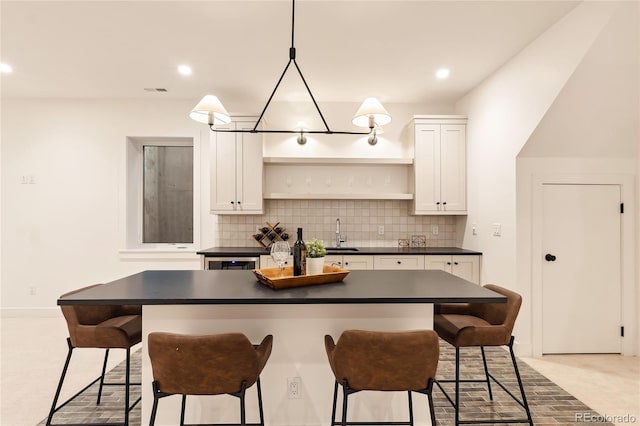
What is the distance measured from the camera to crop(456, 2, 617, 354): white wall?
269cm

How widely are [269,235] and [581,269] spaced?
3366 mm

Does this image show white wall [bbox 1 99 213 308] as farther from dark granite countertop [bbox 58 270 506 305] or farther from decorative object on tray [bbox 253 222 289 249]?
dark granite countertop [bbox 58 270 506 305]

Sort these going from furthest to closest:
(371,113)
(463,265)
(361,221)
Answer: (361,221), (463,265), (371,113)

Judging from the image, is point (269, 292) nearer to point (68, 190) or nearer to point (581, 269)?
point (581, 269)

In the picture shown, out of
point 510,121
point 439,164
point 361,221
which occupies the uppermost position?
point 510,121

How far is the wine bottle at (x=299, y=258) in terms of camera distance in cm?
209

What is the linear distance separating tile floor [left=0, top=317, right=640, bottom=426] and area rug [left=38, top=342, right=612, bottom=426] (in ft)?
0.25

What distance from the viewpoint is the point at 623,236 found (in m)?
3.30

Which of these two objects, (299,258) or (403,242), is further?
(403,242)

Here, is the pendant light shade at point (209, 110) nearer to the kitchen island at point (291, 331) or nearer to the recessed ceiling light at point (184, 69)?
the kitchen island at point (291, 331)

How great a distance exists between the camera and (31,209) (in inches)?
181

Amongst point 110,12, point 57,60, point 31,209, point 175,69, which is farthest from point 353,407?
point 31,209

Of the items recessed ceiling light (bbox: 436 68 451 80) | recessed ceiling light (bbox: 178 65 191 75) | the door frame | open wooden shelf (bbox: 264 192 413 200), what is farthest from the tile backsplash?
recessed ceiling light (bbox: 178 65 191 75)

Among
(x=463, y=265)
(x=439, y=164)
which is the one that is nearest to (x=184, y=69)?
(x=439, y=164)
